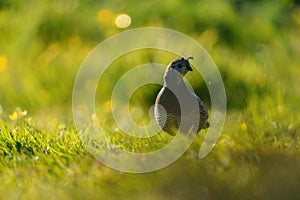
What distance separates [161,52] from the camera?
6.07 metres

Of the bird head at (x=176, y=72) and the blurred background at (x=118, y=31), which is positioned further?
the blurred background at (x=118, y=31)

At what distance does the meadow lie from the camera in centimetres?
331

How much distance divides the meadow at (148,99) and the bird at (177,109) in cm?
8

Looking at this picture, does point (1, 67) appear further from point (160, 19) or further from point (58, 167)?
point (58, 167)

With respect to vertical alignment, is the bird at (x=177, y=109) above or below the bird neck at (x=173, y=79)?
below

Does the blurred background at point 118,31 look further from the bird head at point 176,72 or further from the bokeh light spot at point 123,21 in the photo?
the bird head at point 176,72

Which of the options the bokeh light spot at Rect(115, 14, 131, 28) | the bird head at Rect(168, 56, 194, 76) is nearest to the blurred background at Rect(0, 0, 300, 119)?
the bokeh light spot at Rect(115, 14, 131, 28)

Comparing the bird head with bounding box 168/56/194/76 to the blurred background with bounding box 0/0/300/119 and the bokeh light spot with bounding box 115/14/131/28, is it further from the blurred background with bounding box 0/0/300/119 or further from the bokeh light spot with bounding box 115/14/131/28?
the bokeh light spot with bounding box 115/14/131/28

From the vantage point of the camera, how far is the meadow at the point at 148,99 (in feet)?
10.9

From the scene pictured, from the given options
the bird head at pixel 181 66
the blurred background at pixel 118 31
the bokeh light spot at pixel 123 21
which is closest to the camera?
the bird head at pixel 181 66

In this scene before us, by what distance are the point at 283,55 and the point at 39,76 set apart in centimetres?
179

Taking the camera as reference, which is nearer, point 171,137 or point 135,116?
point 171,137

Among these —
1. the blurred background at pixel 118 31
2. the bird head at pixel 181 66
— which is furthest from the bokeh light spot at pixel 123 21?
the bird head at pixel 181 66

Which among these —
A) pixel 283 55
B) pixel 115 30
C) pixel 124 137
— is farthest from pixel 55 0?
pixel 124 137
